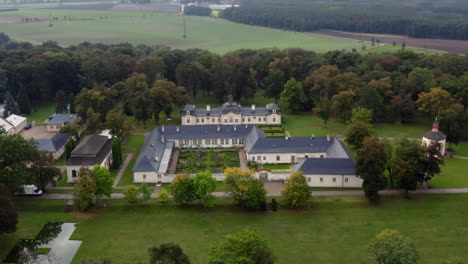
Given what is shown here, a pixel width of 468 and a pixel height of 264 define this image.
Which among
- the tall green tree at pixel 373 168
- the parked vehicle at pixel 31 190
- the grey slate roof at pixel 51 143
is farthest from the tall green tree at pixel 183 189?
the grey slate roof at pixel 51 143

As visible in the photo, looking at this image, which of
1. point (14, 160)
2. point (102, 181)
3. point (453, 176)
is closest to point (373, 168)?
point (453, 176)

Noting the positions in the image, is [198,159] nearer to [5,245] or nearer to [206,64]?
[5,245]

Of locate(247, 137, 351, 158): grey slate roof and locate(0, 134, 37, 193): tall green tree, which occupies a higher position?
locate(0, 134, 37, 193): tall green tree

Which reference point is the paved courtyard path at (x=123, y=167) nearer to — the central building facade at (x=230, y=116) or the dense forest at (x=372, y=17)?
the central building facade at (x=230, y=116)

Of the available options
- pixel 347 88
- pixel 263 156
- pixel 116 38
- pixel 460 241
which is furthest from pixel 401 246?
pixel 116 38

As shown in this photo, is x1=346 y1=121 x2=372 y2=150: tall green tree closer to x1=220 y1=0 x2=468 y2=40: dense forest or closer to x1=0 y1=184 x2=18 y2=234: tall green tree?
x1=0 y1=184 x2=18 y2=234: tall green tree

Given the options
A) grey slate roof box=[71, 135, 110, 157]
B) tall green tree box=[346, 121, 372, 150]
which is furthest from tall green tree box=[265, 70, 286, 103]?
grey slate roof box=[71, 135, 110, 157]

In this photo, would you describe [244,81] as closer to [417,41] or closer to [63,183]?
[63,183]
